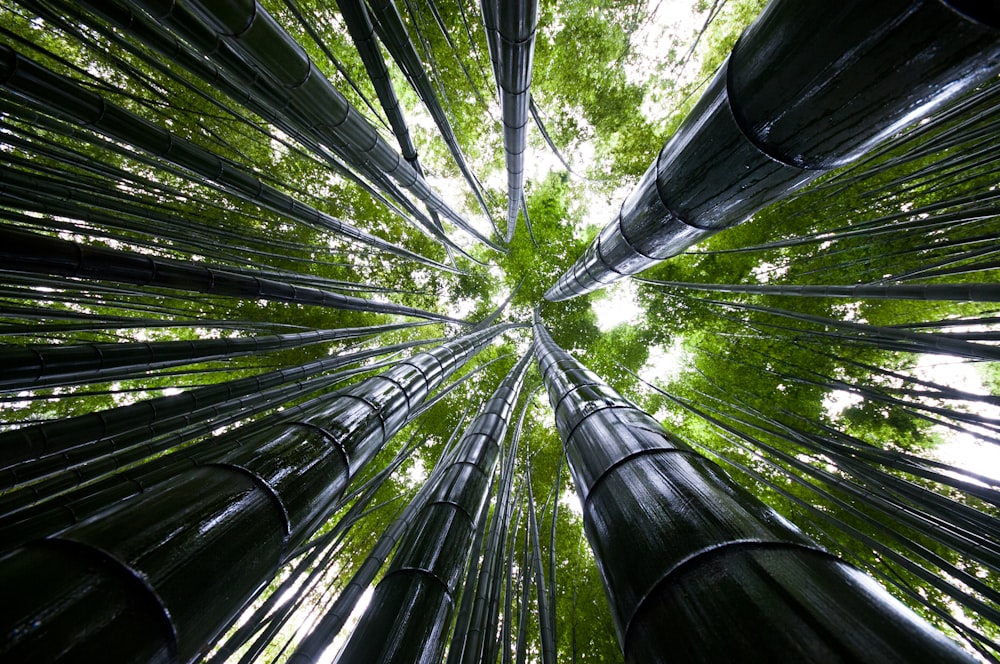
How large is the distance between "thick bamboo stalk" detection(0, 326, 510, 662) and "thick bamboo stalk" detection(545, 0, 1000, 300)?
6.36 ft

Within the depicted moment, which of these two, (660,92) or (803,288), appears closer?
(803,288)

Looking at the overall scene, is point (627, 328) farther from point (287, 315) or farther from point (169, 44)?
point (169, 44)

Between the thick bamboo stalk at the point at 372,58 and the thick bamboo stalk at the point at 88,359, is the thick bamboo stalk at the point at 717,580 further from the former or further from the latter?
the thick bamboo stalk at the point at 88,359

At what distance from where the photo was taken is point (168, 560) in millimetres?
905

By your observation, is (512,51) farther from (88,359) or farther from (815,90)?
(88,359)

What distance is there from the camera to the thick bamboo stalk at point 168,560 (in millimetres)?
708

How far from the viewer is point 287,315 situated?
774cm

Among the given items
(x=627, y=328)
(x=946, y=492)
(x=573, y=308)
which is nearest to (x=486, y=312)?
(x=573, y=308)

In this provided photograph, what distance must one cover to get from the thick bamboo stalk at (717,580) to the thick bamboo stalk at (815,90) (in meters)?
1.02

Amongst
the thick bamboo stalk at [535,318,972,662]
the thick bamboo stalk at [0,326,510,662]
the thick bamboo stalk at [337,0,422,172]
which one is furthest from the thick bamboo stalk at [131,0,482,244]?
the thick bamboo stalk at [535,318,972,662]

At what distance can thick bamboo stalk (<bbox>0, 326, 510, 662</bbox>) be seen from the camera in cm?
71

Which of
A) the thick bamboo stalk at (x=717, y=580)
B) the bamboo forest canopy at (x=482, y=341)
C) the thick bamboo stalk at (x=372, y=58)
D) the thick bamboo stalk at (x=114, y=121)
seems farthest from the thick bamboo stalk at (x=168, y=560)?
the thick bamboo stalk at (x=372, y=58)

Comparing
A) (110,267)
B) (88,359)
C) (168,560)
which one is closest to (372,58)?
(110,267)

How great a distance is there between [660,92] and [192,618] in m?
8.58
